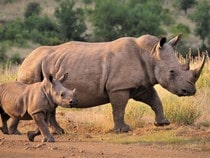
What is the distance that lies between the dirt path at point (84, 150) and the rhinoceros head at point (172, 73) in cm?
192

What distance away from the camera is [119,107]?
46.1 feet

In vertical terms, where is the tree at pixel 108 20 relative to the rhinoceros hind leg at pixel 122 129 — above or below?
below

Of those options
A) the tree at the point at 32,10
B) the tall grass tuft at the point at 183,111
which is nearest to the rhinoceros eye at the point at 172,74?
the tall grass tuft at the point at 183,111

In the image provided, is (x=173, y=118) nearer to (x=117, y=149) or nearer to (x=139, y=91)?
(x=139, y=91)

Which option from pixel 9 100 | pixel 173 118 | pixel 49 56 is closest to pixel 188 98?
pixel 173 118

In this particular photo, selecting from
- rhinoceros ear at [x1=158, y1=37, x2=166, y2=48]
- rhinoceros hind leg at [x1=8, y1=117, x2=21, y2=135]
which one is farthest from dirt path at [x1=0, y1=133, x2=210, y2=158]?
rhinoceros ear at [x1=158, y1=37, x2=166, y2=48]

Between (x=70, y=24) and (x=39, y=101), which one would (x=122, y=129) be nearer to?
(x=39, y=101)

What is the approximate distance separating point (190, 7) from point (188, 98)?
59.7 meters

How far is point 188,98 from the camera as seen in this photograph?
16328mm

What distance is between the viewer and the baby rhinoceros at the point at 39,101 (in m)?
12.1

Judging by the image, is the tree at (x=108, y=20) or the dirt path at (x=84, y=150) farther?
the tree at (x=108, y=20)

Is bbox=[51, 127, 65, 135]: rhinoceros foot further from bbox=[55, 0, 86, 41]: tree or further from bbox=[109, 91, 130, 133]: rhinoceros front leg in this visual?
bbox=[55, 0, 86, 41]: tree

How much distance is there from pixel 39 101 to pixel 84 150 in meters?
1.44

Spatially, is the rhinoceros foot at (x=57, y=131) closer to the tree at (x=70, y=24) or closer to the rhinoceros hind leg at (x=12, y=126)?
the rhinoceros hind leg at (x=12, y=126)
